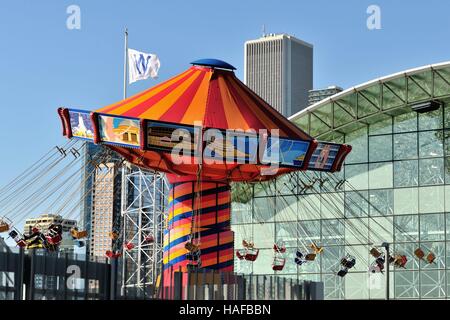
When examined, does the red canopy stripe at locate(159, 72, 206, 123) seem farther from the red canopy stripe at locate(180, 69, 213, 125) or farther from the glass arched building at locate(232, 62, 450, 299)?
the glass arched building at locate(232, 62, 450, 299)

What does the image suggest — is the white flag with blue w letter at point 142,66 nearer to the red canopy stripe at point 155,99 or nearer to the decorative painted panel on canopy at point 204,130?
the decorative painted panel on canopy at point 204,130

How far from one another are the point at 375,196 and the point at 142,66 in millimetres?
17188

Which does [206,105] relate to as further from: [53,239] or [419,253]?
[419,253]

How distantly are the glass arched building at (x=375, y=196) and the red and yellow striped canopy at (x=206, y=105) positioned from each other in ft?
35.9


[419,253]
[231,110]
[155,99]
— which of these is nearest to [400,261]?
[419,253]

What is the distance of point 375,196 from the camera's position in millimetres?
60656

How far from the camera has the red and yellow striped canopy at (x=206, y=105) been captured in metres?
44.3

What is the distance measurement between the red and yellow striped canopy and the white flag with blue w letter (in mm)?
18842

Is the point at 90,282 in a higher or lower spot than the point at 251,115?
lower

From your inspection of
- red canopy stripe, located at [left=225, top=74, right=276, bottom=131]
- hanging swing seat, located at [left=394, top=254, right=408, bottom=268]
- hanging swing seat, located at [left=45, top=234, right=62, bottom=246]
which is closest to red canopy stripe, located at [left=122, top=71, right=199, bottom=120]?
red canopy stripe, located at [left=225, top=74, right=276, bottom=131]

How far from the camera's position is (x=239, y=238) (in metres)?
65.6

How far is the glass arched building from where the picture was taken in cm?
5838
